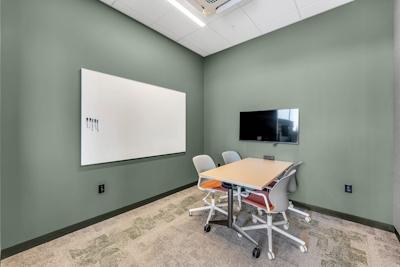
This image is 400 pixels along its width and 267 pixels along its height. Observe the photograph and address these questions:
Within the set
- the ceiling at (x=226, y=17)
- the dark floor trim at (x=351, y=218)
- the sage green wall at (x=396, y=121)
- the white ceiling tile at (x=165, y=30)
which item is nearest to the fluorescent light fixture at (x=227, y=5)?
the ceiling at (x=226, y=17)

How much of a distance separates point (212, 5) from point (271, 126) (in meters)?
2.17

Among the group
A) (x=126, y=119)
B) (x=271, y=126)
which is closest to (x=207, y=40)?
(x=271, y=126)

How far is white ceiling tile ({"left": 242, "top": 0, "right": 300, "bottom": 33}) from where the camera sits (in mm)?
2420

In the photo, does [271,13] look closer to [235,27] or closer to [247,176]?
[235,27]

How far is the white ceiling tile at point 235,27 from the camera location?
2.69 meters

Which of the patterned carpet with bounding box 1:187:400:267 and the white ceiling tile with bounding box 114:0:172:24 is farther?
the white ceiling tile with bounding box 114:0:172:24

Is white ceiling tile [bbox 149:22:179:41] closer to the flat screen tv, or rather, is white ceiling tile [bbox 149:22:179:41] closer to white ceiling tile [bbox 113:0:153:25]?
white ceiling tile [bbox 113:0:153:25]

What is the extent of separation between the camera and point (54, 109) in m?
2.02

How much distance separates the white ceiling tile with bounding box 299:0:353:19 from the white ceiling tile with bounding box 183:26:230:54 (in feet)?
4.62

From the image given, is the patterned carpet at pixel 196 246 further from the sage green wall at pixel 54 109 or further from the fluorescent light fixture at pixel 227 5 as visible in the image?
the fluorescent light fixture at pixel 227 5

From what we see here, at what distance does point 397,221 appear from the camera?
2.00 m

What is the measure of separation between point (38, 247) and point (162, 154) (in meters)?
1.96

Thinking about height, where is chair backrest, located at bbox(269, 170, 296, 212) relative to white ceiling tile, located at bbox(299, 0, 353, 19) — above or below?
below

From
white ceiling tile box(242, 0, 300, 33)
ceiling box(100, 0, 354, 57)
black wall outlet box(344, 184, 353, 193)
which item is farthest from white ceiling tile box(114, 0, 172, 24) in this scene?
black wall outlet box(344, 184, 353, 193)
